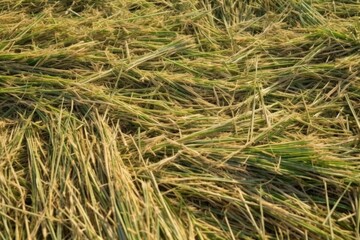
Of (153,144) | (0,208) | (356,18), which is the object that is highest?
(356,18)

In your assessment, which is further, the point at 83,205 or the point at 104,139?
the point at 104,139

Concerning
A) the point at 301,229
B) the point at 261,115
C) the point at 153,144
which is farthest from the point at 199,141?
the point at 301,229

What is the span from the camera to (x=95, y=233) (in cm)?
139

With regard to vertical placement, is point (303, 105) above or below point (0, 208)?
above

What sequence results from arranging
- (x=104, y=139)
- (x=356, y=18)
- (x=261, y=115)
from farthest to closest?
(x=356, y=18) → (x=261, y=115) → (x=104, y=139)

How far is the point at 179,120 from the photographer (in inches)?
67.6

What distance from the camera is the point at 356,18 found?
2.13 metres

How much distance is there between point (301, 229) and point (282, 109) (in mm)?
512

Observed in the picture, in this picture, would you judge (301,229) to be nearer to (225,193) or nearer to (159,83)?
(225,193)

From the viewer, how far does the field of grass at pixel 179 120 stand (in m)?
1.46

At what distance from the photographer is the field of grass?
4.80ft

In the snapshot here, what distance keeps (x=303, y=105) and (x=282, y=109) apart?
3.6 inches

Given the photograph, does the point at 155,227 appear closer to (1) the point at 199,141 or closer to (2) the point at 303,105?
(1) the point at 199,141

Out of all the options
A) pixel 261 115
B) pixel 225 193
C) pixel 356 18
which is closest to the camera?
pixel 225 193
